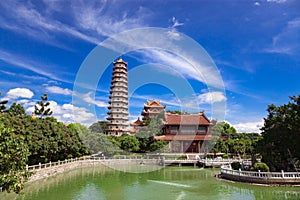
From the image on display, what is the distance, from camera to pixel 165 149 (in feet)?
111

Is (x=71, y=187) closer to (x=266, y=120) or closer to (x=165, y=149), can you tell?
(x=266, y=120)

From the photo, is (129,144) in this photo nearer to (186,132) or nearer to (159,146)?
(159,146)

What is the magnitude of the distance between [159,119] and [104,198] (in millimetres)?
27851

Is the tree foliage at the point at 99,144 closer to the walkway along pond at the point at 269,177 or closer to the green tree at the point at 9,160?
the walkway along pond at the point at 269,177

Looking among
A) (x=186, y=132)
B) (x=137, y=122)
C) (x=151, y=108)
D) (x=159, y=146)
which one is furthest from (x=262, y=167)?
(x=151, y=108)

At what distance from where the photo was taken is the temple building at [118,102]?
47.6 meters

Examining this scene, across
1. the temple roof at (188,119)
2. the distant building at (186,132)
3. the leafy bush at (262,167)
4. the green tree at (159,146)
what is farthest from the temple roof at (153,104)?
the leafy bush at (262,167)

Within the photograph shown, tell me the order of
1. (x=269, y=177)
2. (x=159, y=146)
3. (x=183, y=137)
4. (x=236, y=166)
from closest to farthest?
1. (x=269, y=177)
2. (x=236, y=166)
3. (x=159, y=146)
4. (x=183, y=137)

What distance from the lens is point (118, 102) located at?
49.1 m

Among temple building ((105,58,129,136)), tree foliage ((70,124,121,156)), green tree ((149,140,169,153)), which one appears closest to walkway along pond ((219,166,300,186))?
green tree ((149,140,169,153))

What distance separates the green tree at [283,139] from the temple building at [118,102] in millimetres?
32378

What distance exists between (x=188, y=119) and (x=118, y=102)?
16062mm

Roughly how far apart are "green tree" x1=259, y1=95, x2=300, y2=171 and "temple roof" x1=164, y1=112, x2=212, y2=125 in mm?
19918

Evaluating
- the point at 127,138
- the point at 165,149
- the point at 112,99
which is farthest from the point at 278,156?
the point at 112,99
